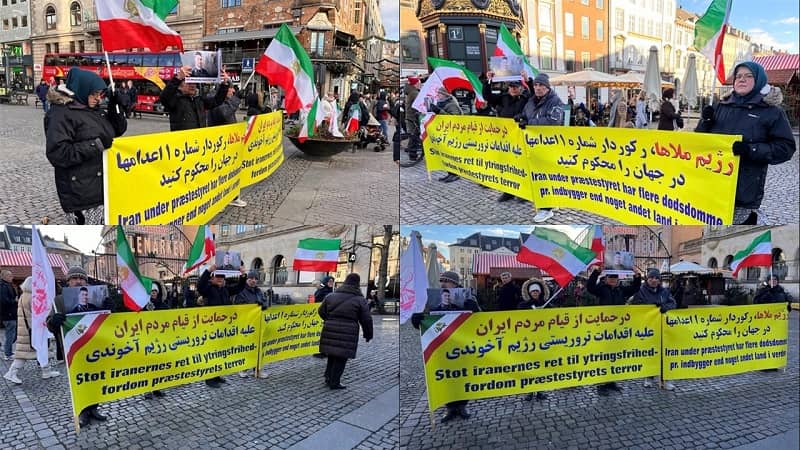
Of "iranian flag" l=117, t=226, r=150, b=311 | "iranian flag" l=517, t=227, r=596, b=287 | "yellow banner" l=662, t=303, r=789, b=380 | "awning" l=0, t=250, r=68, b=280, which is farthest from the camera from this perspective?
"yellow banner" l=662, t=303, r=789, b=380

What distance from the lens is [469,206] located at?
18.3ft

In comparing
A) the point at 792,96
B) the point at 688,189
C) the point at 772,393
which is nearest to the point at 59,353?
the point at 688,189

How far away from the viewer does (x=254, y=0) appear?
4.68m

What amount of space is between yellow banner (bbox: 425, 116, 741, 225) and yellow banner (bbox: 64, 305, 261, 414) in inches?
116

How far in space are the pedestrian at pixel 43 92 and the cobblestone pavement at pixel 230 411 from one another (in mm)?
1680

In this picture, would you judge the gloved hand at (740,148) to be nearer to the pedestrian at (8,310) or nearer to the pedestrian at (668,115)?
the pedestrian at (668,115)

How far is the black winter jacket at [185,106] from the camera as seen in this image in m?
5.38

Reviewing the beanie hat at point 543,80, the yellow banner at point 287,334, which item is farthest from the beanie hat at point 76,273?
the beanie hat at point 543,80

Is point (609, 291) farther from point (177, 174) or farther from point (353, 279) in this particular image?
point (177, 174)

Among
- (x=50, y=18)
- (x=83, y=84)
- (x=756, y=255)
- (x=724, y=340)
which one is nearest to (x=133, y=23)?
(x=50, y=18)

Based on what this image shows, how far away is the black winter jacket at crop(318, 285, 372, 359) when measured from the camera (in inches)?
176

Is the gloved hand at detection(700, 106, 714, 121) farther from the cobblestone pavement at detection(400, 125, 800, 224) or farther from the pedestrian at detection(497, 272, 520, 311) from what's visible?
the pedestrian at detection(497, 272, 520, 311)

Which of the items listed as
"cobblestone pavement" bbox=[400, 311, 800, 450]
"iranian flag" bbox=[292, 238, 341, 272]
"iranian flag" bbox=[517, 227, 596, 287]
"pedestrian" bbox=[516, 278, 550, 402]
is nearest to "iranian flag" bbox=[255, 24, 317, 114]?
"iranian flag" bbox=[292, 238, 341, 272]

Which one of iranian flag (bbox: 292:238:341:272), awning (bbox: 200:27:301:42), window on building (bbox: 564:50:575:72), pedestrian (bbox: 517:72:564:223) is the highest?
awning (bbox: 200:27:301:42)
